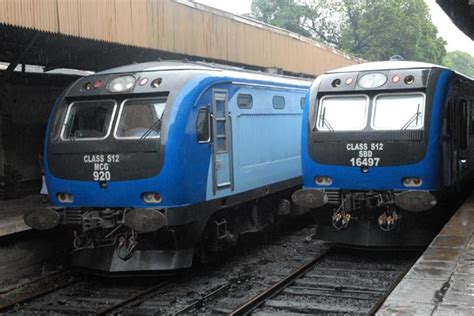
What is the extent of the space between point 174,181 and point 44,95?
613cm

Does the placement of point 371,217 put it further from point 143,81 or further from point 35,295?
point 35,295

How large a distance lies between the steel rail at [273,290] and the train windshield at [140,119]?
7.72 ft

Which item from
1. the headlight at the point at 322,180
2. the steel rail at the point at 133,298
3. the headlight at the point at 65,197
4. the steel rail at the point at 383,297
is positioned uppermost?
the headlight at the point at 322,180

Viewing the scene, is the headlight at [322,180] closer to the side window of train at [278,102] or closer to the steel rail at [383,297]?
the steel rail at [383,297]

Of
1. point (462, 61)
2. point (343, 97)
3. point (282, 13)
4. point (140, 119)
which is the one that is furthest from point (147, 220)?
point (462, 61)

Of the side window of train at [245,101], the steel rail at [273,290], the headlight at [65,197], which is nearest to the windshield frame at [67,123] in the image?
the headlight at [65,197]

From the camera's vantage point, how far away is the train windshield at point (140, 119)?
772 centimetres

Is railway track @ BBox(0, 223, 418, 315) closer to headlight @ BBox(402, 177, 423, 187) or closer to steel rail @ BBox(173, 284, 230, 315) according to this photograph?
steel rail @ BBox(173, 284, 230, 315)

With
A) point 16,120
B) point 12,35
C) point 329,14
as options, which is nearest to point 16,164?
point 16,120

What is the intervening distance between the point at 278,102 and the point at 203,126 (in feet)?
9.74

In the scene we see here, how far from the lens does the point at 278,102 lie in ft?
35.4

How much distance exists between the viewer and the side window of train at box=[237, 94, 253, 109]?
30.2ft

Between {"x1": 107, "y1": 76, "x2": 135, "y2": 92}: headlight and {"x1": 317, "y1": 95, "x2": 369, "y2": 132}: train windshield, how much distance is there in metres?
2.89

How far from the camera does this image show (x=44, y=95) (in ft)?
41.0
